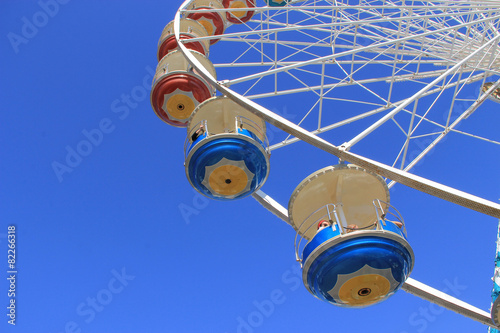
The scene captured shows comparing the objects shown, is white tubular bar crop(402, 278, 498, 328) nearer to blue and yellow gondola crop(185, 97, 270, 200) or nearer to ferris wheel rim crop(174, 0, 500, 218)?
blue and yellow gondola crop(185, 97, 270, 200)

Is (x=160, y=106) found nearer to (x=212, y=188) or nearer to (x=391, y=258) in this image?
(x=212, y=188)

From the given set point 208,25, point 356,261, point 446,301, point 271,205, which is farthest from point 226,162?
point 208,25

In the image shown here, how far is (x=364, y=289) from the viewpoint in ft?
21.2

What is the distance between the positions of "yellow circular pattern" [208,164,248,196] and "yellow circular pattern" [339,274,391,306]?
125 inches

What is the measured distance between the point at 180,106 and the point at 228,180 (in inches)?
146

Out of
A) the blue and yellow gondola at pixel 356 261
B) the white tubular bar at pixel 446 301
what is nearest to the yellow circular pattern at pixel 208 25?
the blue and yellow gondola at pixel 356 261

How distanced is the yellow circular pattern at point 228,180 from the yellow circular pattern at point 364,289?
10.4 ft

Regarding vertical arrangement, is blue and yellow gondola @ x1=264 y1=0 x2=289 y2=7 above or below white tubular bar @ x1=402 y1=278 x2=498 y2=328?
above

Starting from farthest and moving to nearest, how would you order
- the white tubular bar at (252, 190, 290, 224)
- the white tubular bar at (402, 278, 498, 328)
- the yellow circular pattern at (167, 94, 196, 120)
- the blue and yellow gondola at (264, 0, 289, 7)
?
the blue and yellow gondola at (264, 0, 289, 7) < the yellow circular pattern at (167, 94, 196, 120) < the white tubular bar at (252, 190, 290, 224) < the white tubular bar at (402, 278, 498, 328)

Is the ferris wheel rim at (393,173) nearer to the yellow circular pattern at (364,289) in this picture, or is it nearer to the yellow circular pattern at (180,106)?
the yellow circular pattern at (364,289)

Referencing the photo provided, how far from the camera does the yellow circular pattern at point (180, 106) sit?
11547 millimetres

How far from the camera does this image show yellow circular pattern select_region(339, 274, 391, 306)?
6344 mm

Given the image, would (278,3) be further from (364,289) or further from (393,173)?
(364,289)

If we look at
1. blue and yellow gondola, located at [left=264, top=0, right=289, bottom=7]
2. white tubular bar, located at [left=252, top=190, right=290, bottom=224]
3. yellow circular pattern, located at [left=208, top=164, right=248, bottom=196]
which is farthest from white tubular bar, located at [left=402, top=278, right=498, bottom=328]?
blue and yellow gondola, located at [left=264, top=0, right=289, bottom=7]
